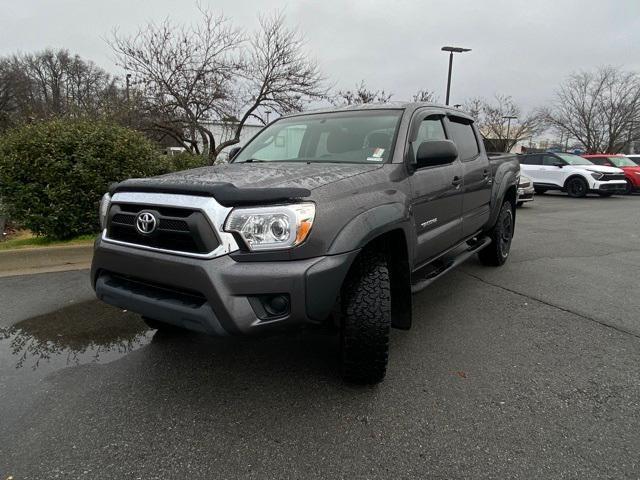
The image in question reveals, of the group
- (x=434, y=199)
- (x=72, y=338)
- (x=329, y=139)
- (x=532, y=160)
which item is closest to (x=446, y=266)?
(x=434, y=199)

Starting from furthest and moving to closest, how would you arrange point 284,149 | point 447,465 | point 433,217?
1. point 284,149
2. point 433,217
3. point 447,465

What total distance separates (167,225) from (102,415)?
1.13 meters

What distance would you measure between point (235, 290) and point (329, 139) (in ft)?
6.06

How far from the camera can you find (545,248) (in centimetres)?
678

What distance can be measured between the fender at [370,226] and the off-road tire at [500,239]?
9.39ft

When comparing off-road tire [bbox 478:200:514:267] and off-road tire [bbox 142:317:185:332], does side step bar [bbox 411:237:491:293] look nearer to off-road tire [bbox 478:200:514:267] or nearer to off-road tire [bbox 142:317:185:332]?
off-road tire [bbox 478:200:514:267]

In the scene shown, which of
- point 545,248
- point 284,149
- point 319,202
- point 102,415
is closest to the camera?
point 319,202

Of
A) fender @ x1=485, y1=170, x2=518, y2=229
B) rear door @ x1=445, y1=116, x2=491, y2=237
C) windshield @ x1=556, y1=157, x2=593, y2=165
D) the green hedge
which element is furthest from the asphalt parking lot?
windshield @ x1=556, y1=157, x2=593, y2=165

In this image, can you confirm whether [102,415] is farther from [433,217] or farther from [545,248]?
[545,248]

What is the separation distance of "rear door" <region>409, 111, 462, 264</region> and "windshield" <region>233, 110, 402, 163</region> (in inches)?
10.0

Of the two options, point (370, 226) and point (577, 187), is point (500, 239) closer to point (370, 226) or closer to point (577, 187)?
point (370, 226)

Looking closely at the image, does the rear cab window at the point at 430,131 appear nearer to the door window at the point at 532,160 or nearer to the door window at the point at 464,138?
the door window at the point at 464,138

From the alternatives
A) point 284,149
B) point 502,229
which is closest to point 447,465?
point 284,149

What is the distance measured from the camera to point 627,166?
17797 millimetres
